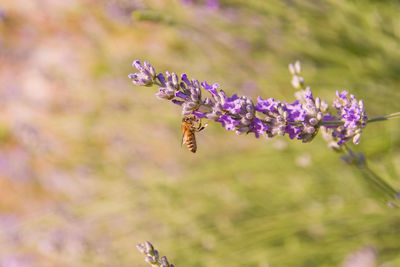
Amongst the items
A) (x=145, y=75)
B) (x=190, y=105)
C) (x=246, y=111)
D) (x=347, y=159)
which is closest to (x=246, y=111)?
(x=246, y=111)

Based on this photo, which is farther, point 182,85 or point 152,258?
point 152,258

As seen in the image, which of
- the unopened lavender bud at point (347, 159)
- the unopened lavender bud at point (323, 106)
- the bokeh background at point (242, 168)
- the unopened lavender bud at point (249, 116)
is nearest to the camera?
the unopened lavender bud at point (249, 116)

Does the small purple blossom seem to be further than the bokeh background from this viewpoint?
No

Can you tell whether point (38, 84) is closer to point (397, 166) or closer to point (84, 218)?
Result: point (84, 218)

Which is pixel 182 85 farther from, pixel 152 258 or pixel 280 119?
pixel 152 258

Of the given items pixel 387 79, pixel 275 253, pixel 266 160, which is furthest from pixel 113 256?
pixel 387 79

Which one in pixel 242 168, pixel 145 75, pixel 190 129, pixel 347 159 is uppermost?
pixel 242 168

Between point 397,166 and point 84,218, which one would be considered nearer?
point 397,166

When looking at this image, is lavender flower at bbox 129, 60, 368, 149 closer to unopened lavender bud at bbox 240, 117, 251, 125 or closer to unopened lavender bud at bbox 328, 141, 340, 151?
unopened lavender bud at bbox 240, 117, 251, 125

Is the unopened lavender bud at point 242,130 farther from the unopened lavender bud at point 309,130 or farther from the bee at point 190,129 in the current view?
the bee at point 190,129

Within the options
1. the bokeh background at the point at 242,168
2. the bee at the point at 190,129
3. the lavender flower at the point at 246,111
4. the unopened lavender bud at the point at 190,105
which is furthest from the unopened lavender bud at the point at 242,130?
the bokeh background at the point at 242,168

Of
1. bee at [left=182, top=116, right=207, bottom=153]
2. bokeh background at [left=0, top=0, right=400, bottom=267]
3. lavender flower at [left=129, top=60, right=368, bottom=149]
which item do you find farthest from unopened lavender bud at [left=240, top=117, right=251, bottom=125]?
bokeh background at [left=0, top=0, right=400, bottom=267]
